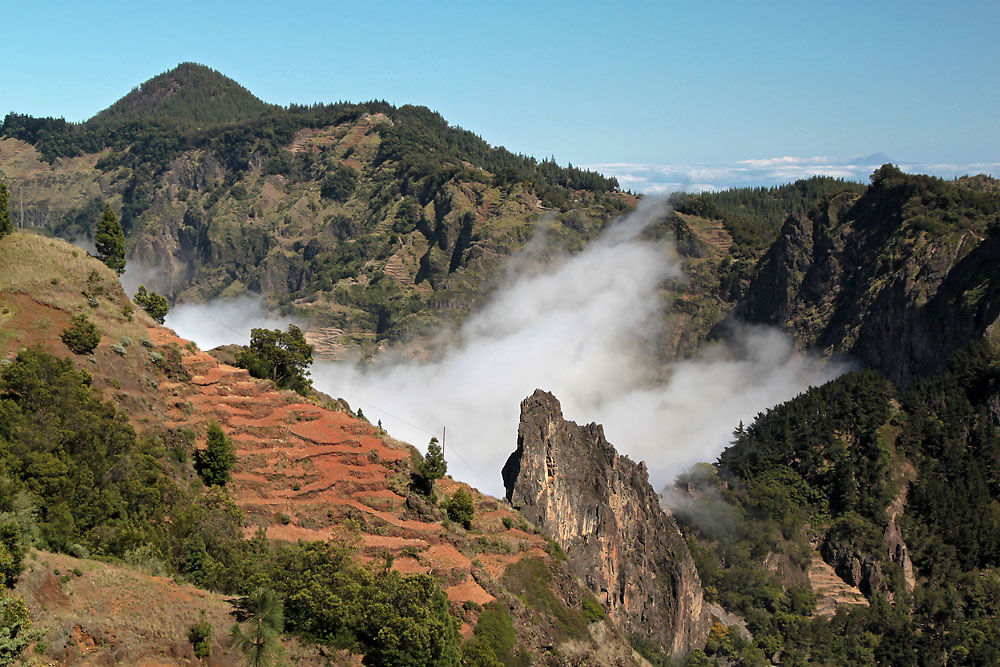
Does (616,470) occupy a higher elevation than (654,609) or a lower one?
higher

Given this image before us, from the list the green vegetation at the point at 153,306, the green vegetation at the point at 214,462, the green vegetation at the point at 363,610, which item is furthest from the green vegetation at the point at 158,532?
the green vegetation at the point at 153,306

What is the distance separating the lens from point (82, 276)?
74750 mm

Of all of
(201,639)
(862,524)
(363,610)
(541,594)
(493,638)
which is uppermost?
(862,524)

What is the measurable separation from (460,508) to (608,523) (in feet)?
196

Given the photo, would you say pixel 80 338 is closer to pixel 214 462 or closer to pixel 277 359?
A: pixel 214 462

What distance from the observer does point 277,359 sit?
90.0 meters

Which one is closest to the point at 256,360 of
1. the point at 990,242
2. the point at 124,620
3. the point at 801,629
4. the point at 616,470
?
the point at 124,620

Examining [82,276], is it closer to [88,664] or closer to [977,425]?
[88,664]

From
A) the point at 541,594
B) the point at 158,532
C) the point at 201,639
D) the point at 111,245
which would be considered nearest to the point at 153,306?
the point at 111,245

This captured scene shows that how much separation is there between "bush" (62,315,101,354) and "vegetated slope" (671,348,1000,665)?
96179 millimetres

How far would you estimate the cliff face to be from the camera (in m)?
117

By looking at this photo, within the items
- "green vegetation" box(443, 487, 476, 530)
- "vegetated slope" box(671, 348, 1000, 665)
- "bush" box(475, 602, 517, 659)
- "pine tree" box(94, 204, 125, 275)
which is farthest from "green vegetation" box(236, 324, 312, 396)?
"vegetated slope" box(671, 348, 1000, 665)

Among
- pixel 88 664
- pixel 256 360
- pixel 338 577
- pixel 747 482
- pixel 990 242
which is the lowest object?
pixel 88 664

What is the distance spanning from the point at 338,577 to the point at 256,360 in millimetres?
39783
